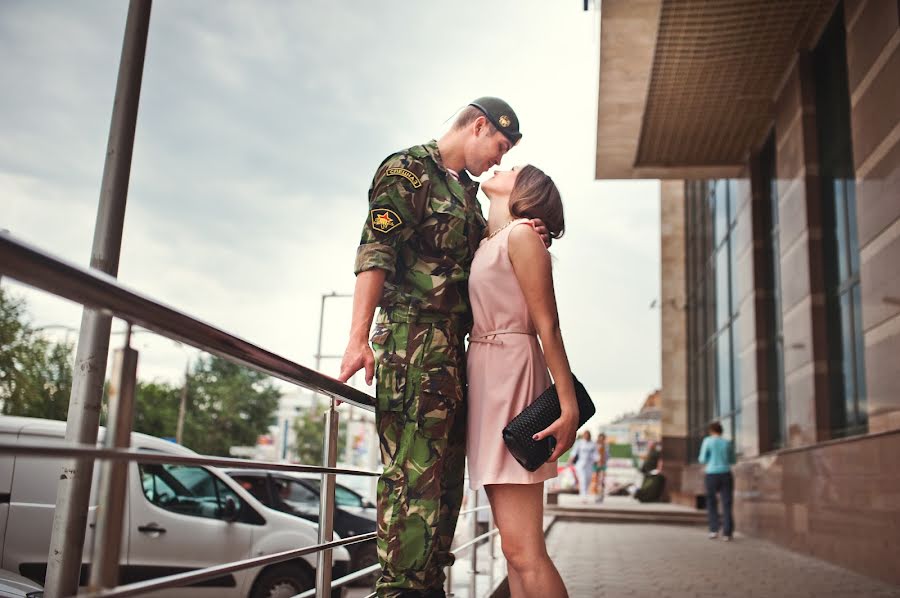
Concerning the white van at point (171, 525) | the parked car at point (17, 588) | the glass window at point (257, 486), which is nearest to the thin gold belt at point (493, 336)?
the parked car at point (17, 588)

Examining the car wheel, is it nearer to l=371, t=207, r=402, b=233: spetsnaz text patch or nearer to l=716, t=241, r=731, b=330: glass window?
l=371, t=207, r=402, b=233: spetsnaz text patch

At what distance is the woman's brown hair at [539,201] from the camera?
2.78 m

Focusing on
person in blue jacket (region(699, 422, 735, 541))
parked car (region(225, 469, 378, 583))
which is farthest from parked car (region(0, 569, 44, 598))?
person in blue jacket (region(699, 422, 735, 541))

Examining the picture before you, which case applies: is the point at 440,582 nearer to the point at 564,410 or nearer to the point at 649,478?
the point at 564,410

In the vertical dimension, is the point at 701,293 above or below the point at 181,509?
above

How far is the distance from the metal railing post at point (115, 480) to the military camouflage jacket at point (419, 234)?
45.9 inches

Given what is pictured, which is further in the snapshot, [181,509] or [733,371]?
[733,371]

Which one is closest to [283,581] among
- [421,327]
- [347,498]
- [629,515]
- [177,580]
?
[347,498]

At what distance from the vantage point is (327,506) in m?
2.74

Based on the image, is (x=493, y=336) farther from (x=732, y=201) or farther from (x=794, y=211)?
(x=732, y=201)

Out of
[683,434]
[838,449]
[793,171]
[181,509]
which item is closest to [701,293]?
[683,434]

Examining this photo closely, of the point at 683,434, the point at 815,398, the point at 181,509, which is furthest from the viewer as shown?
the point at 683,434

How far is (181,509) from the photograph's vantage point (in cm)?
791

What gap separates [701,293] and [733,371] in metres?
5.08
